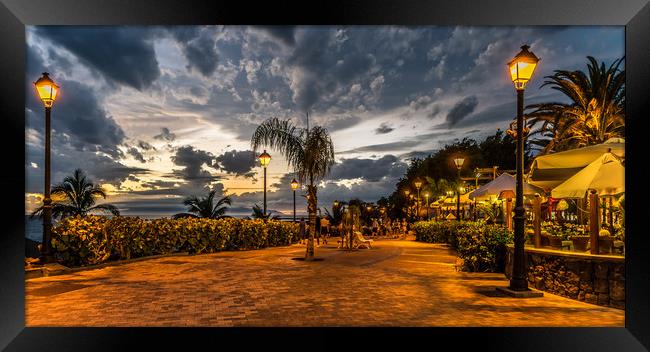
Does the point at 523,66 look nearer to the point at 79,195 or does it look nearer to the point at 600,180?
the point at 600,180

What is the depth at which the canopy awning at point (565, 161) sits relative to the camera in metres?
9.03

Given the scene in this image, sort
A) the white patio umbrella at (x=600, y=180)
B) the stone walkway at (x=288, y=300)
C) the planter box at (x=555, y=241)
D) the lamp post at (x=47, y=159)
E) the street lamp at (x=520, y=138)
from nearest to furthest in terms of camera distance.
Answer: the stone walkway at (x=288, y=300) < the white patio umbrella at (x=600, y=180) < the street lamp at (x=520, y=138) < the planter box at (x=555, y=241) < the lamp post at (x=47, y=159)

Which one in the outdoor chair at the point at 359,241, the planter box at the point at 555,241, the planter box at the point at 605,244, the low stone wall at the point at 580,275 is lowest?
the outdoor chair at the point at 359,241

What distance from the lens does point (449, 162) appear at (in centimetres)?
5047

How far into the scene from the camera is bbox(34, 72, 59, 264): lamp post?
10.7 meters

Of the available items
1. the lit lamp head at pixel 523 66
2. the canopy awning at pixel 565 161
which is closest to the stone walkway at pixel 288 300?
the canopy awning at pixel 565 161

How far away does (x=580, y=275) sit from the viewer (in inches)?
306

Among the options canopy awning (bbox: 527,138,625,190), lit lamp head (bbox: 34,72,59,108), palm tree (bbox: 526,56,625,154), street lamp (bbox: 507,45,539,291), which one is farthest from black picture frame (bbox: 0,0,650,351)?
palm tree (bbox: 526,56,625,154)

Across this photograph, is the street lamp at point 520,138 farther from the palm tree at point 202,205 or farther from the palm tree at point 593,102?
the palm tree at point 202,205

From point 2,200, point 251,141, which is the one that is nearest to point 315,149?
point 251,141

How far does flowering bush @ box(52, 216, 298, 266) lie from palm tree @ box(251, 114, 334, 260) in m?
3.76

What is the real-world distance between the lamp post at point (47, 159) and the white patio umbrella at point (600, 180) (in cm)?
1061

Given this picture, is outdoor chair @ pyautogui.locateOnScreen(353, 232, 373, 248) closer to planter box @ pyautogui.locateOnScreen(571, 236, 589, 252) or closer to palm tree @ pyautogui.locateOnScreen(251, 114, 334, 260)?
palm tree @ pyautogui.locateOnScreen(251, 114, 334, 260)
